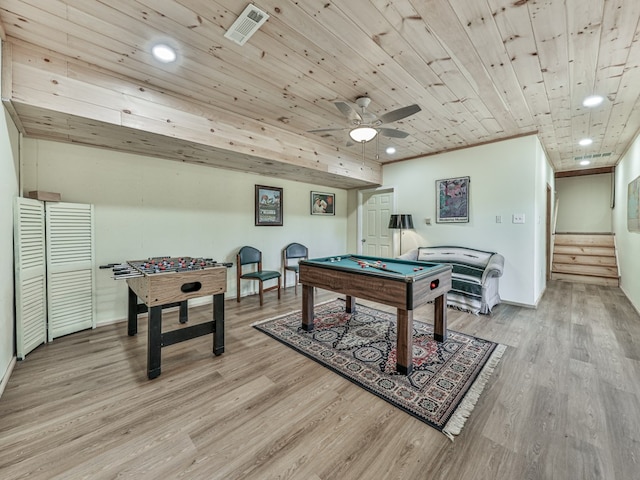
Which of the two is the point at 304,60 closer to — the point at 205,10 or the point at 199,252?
the point at 205,10

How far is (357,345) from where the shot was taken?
8.91 ft

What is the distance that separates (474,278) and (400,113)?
2555 mm

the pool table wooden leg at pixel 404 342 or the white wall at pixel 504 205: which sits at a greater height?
the white wall at pixel 504 205

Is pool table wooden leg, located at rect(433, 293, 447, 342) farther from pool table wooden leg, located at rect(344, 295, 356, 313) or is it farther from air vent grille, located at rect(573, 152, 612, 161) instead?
air vent grille, located at rect(573, 152, 612, 161)

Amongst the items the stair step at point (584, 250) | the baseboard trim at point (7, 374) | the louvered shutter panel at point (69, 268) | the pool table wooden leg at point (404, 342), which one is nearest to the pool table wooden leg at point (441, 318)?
the pool table wooden leg at point (404, 342)

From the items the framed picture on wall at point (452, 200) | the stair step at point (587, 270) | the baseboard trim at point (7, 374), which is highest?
the framed picture on wall at point (452, 200)

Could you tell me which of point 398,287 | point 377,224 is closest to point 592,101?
point 398,287

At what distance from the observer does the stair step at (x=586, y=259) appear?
18.5 feet

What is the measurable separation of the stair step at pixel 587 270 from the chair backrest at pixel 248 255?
6.59m

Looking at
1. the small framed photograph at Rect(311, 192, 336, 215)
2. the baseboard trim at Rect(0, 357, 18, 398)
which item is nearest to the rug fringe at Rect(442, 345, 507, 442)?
the baseboard trim at Rect(0, 357, 18, 398)

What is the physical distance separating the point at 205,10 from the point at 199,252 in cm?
313

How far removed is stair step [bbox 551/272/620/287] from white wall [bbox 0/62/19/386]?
28.1ft

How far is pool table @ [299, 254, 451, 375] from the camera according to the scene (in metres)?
2.18

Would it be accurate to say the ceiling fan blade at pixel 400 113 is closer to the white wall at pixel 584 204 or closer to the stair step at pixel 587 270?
the stair step at pixel 587 270
